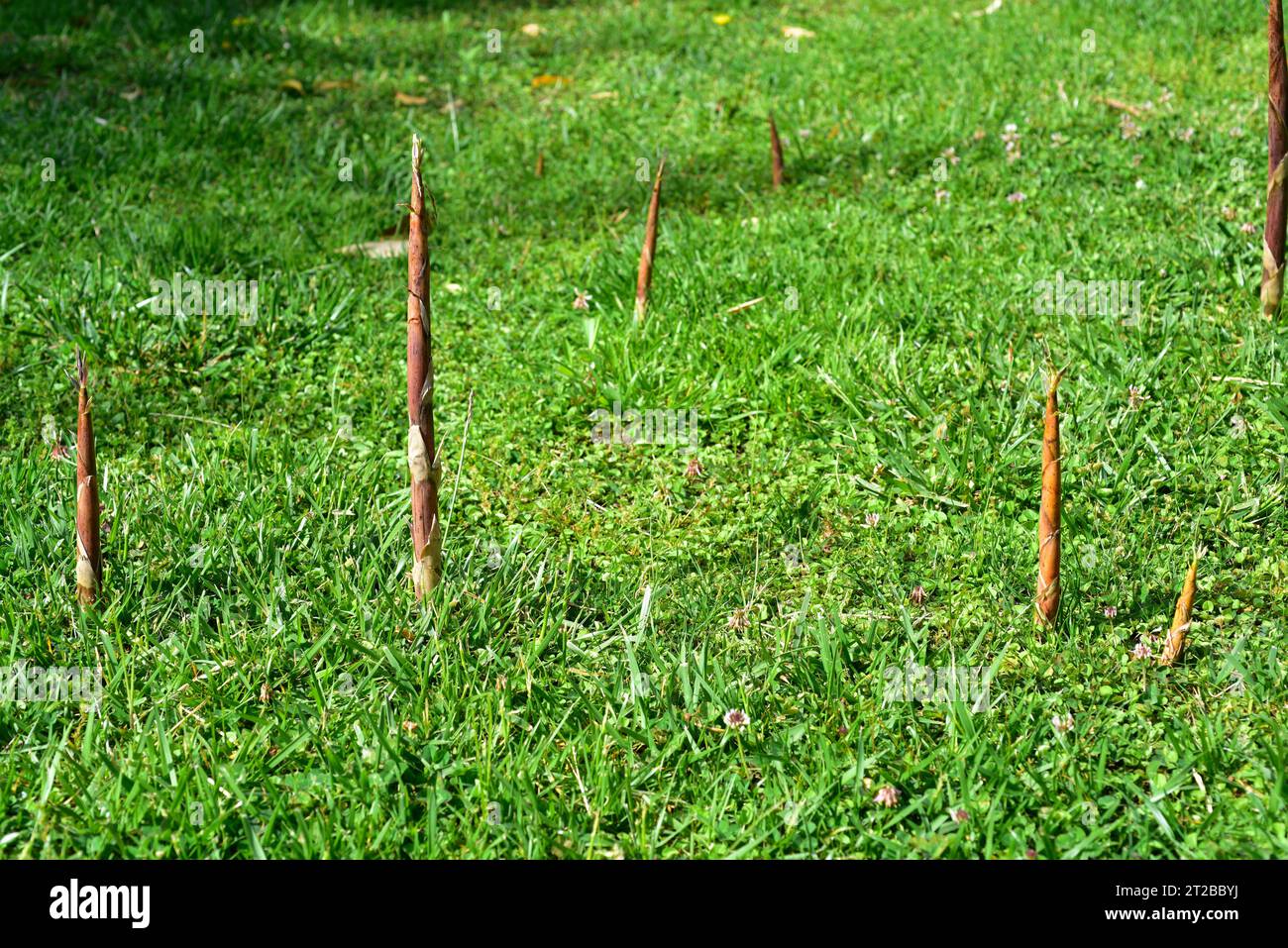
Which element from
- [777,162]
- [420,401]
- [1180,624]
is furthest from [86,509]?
[777,162]

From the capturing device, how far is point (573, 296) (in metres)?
5.69

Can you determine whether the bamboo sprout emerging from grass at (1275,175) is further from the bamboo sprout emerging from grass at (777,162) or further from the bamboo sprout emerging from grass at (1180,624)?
the bamboo sprout emerging from grass at (777,162)

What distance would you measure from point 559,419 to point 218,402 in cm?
133

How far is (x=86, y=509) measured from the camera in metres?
3.46

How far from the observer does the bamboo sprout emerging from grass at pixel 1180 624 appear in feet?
11.0

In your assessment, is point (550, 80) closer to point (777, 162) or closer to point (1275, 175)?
point (777, 162)

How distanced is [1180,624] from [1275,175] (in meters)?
2.02

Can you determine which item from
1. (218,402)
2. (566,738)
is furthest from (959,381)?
(218,402)

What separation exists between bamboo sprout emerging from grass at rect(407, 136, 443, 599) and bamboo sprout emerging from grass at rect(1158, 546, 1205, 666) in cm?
195

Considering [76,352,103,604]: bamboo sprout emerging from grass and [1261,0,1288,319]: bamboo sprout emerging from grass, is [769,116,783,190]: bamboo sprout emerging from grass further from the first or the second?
[76,352,103,604]: bamboo sprout emerging from grass

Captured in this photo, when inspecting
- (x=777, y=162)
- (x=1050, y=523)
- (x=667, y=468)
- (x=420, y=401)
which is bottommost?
(x=667, y=468)
